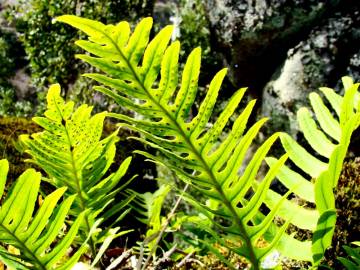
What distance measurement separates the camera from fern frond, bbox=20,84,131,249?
3.27ft

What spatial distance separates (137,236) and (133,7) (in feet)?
16.9

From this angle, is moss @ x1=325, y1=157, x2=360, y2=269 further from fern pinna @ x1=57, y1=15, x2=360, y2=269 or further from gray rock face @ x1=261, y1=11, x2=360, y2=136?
gray rock face @ x1=261, y1=11, x2=360, y2=136

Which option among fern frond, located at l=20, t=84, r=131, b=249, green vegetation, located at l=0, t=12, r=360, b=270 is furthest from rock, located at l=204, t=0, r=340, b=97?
green vegetation, located at l=0, t=12, r=360, b=270

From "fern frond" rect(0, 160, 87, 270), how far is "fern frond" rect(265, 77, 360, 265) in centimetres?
38

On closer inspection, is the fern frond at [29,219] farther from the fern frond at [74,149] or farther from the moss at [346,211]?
the moss at [346,211]

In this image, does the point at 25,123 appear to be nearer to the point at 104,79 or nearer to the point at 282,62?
the point at 104,79

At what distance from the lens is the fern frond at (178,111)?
0.81 metres

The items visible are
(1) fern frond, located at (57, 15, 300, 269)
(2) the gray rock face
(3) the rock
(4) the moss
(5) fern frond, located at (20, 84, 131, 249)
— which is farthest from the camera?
(3) the rock

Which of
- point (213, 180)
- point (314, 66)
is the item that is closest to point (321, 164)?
point (213, 180)

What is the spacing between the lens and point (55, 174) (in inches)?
46.0

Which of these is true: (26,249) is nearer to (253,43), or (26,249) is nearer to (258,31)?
(258,31)

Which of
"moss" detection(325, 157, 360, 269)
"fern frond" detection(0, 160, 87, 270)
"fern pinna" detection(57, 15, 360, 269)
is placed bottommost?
"moss" detection(325, 157, 360, 269)

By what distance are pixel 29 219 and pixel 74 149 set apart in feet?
0.80

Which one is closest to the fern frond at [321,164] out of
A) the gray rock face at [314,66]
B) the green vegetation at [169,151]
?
the green vegetation at [169,151]
